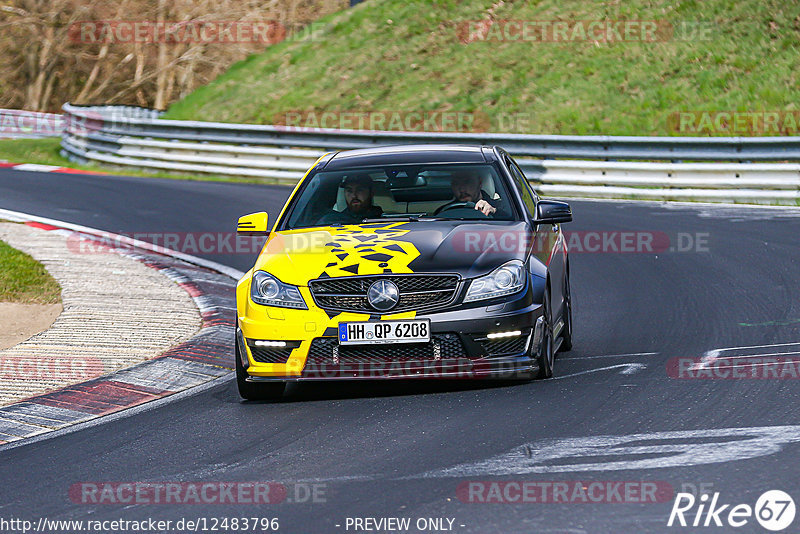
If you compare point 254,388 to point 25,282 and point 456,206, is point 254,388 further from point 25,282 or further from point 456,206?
point 25,282

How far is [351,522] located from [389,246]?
2891mm

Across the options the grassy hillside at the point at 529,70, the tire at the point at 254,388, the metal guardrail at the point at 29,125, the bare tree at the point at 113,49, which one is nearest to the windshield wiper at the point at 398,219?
the tire at the point at 254,388

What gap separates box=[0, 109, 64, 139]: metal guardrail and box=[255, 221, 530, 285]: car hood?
26.4 m

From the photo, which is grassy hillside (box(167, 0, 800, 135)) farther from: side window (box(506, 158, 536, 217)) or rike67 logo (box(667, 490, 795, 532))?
rike67 logo (box(667, 490, 795, 532))

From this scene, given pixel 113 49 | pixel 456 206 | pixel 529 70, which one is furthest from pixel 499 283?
pixel 113 49

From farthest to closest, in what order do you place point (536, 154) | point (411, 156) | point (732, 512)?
point (536, 154)
point (411, 156)
point (732, 512)

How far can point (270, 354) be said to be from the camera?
24.6ft

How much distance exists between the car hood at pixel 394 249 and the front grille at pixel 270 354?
0.43 meters

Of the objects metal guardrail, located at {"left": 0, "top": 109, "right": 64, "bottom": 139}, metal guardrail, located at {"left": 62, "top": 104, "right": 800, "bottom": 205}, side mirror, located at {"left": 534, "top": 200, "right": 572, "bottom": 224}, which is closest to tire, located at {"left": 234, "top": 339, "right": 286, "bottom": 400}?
side mirror, located at {"left": 534, "top": 200, "right": 572, "bottom": 224}

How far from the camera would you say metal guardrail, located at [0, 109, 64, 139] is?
33.2m

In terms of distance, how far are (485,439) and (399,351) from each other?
1.13 m

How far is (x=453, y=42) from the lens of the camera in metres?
30.2

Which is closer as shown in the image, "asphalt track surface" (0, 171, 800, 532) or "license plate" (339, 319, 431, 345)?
"asphalt track surface" (0, 171, 800, 532)

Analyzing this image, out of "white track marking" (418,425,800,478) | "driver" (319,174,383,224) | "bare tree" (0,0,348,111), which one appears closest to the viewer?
"white track marking" (418,425,800,478)
